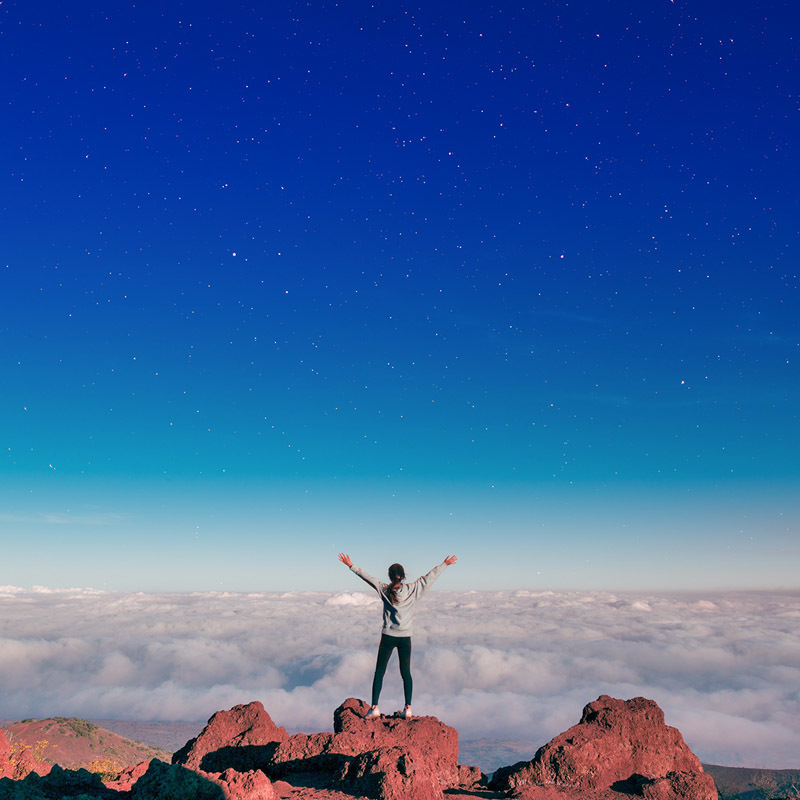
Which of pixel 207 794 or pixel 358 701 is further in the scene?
pixel 358 701

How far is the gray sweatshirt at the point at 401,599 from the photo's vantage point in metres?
12.0

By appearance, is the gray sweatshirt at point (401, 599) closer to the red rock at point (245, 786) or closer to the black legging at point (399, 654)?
the black legging at point (399, 654)

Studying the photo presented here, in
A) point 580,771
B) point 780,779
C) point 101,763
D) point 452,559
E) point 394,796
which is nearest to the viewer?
point 394,796

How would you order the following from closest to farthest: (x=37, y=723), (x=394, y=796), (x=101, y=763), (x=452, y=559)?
(x=394, y=796), (x=452, y=559), (x=101, y=763), (x=37, y=723)

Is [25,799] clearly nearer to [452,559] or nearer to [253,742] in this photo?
[253,742]

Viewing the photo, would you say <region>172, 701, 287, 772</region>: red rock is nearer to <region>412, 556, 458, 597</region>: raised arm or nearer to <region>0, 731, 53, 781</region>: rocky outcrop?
<region>0, 731, 53, 781</region>: rocky outcrop

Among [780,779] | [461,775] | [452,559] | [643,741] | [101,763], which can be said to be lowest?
[780,779]

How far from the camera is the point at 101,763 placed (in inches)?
3996

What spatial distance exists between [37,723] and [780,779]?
632 ft

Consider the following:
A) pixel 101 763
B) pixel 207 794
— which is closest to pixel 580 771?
pixel 207 794

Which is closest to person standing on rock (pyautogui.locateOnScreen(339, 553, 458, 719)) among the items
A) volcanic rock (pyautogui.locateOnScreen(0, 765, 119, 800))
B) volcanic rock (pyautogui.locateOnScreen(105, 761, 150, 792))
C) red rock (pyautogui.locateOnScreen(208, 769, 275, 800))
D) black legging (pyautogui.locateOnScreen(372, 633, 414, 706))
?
black legging (pyautogui.locateOnScreen(372, 633, 414, 706))

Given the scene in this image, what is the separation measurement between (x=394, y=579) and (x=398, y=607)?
0.58 meters

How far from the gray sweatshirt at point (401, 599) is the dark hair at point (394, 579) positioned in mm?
75

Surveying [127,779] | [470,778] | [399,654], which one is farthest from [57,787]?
[470,778]
